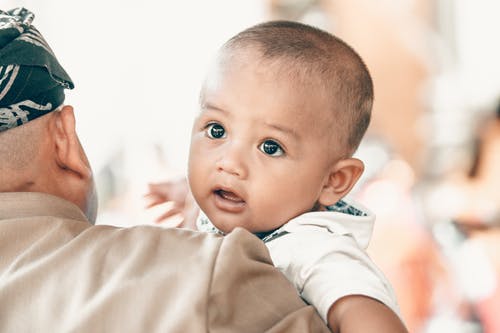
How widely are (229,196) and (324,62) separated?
10.7 inches

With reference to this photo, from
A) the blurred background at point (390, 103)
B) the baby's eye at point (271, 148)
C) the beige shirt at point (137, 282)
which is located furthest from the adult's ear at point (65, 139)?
the blurred background at point (390, 103)

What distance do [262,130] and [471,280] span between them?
3.21m

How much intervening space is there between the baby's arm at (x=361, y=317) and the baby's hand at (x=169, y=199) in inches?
27.7

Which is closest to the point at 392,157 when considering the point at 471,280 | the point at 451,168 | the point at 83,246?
the point at 451,168

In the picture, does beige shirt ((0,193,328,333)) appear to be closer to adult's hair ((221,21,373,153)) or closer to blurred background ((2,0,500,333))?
adult's hair ((221,21,373,153))

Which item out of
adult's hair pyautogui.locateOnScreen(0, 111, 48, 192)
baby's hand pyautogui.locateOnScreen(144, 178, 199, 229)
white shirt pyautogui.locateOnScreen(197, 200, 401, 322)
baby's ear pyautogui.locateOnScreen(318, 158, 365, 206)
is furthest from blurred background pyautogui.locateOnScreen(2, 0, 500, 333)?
adult's hair pyautogui.locateOnScreen(0, 111, 48, 192)

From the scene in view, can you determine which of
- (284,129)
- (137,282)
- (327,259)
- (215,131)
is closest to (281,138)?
(284,129)

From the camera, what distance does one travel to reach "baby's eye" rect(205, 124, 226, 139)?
1.47m

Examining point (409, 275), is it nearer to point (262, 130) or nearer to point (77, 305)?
point (262, 130)

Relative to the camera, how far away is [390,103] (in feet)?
14.6

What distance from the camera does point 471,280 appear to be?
4.39 m

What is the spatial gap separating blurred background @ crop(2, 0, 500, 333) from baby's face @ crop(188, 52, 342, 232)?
9.31 feet

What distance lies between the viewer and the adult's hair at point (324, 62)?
4.79ft

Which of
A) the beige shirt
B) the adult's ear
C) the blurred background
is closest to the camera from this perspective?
the beige shirt
